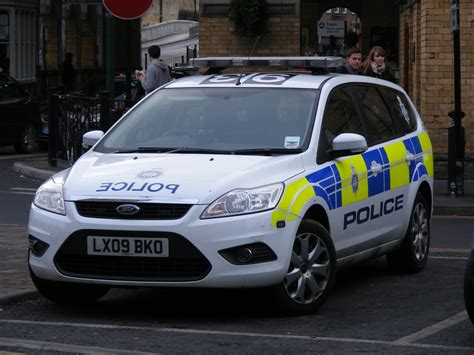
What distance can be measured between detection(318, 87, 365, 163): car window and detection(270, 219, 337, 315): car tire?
65 centimetres

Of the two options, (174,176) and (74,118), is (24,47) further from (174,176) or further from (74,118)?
(174,176)

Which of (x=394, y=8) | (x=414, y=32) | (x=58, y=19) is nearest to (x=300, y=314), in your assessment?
(x=414, y=32)

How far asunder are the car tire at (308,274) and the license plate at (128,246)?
74 cm

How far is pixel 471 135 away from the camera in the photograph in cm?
2166

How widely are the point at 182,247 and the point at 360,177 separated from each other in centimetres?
190

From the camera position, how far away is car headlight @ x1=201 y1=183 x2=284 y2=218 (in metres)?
8.24

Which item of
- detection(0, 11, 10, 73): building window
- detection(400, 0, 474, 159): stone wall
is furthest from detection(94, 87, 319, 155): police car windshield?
detection(0, 11, 10, 73): building window

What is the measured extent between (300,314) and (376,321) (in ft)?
1.55

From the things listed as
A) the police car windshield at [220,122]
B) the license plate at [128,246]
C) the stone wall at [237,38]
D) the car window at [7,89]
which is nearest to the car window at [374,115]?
the police car windshield at [220,122]

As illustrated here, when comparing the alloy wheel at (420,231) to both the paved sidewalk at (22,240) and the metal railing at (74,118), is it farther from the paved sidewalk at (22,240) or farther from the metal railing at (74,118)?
the metal railing at (74,118)

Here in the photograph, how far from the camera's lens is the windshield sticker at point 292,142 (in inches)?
361

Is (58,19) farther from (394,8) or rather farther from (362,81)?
(362,81)

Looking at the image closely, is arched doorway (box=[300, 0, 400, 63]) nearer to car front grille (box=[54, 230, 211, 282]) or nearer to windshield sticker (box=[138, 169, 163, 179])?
windshield sticker (box=[138, 169, 163, 179])

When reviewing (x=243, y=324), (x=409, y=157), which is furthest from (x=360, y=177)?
(x=243, y=324)
